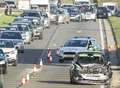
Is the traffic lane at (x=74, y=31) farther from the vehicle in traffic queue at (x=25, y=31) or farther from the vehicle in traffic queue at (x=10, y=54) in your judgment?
the vehicle in traffic queue at (x=10, y=54)

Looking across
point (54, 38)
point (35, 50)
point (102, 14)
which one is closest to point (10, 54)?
point (35, 50)

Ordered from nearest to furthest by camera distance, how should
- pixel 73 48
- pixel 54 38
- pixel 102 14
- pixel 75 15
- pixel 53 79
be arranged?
1. pixel 53 79
2. pixel 73 48
3. pixel 54 38
4. pixel 75 15
5. pixel 102 14

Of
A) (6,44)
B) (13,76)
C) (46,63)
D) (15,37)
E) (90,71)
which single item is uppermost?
(90,71)

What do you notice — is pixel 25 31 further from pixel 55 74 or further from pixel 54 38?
pixel 55 74

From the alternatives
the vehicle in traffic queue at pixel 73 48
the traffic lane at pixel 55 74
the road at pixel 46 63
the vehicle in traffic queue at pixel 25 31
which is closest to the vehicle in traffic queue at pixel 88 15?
the road at pixel 46 63

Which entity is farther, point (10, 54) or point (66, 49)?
point (66, 49)

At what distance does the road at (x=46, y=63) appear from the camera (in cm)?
2843

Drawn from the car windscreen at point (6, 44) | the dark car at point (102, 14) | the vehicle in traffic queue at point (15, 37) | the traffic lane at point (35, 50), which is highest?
the car windscreen at point (6, 44)

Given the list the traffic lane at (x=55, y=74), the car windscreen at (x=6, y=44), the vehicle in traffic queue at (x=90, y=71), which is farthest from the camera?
the car windscreen at (x=6, y=44)

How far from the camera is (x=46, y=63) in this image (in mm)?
40344

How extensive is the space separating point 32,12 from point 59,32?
5.00m

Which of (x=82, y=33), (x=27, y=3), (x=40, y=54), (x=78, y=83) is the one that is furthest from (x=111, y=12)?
(x=78, y=83)

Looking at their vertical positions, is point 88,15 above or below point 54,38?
below

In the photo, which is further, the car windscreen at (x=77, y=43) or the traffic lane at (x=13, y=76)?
the car windscreen at (x=77, y=43)
